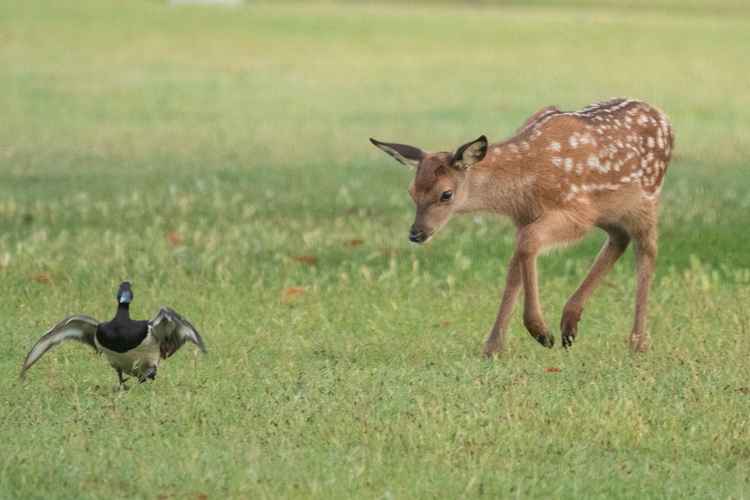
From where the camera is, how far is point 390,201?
16688 millimetres

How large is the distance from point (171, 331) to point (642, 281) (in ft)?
11.2

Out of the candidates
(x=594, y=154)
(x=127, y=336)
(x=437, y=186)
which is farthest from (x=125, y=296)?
(x=594, y=154)

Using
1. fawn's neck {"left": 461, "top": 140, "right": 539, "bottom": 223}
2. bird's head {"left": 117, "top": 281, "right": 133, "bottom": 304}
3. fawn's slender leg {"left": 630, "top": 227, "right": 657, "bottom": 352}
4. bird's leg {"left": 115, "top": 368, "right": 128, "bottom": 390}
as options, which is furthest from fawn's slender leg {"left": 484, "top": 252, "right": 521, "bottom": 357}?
bird's head {"left": 117, "top": 281, "right": 133, "bottom": 304}

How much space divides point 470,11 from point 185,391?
4210cm

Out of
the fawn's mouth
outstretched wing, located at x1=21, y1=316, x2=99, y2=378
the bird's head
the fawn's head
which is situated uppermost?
the fawn's head

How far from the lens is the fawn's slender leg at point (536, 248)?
10359mm

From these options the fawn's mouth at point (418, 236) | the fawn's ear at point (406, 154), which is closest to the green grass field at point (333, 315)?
the fawn's mouth at point (418, 236)

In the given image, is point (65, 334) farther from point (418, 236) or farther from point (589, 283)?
point (589, 283)

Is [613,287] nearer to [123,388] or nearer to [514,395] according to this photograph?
[514,395]

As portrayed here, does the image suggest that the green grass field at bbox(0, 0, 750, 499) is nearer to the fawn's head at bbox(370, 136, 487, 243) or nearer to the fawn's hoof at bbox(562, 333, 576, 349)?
the fawn's hoof at bbox(562, 333, 576, 349)

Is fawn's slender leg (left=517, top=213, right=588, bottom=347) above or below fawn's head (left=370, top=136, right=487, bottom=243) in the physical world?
below

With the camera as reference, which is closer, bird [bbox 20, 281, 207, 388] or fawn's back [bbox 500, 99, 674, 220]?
bird [bbox 20, 281, 207, 388]

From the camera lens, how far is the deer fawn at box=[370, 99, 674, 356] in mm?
10453

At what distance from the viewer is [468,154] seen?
10.4 metres
